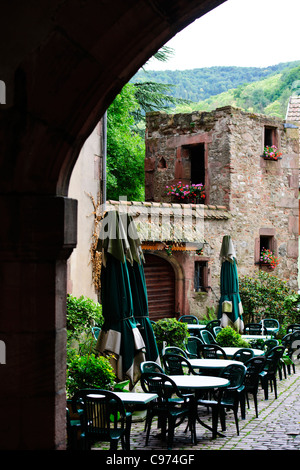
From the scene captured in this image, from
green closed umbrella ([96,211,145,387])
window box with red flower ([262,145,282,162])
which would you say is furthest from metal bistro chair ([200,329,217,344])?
window box with red flower ([262,145,282,162])

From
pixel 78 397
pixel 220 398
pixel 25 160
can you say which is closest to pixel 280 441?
pixel 220 398

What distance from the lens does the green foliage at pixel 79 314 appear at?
9.52 metres

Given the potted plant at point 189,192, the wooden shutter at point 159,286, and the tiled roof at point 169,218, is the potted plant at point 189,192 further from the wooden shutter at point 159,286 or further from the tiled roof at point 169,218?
the wooden shutter at point 159,286

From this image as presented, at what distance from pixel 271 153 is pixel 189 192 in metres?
2.65

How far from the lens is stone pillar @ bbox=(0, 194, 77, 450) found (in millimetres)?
3162

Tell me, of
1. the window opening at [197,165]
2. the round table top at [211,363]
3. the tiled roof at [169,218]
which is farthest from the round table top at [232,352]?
the window opening at [197,165]

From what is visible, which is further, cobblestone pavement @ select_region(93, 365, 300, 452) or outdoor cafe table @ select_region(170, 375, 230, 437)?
outdoor cafe table @ select_region(170, 375, 230, 437)

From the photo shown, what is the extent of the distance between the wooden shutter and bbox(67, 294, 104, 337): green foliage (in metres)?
4.87

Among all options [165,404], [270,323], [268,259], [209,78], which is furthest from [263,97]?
[165,404]

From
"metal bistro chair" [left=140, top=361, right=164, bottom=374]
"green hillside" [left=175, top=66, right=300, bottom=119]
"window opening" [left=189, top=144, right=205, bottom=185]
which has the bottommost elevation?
"metal bistro chair" [left=140, top=361, right=164, bottom=374]

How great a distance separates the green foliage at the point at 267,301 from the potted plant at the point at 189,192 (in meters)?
2.63

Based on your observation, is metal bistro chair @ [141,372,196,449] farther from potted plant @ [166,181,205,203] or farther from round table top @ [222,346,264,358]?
potted plant @ [166,181,205,203]

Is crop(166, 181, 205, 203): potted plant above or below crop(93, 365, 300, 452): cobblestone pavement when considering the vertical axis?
above

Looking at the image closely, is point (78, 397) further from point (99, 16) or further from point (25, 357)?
point (99, 16)
